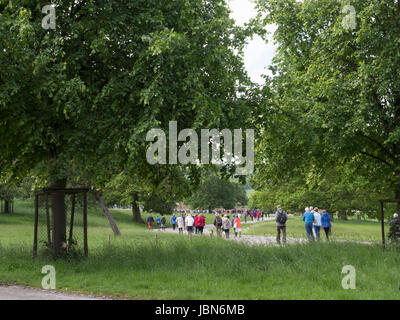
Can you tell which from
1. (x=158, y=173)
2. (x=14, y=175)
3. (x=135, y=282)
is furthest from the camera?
(x=14, y=175)

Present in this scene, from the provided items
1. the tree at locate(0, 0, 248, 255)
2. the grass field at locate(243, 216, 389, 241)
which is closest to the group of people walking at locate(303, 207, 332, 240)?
the grass field at locate(243, 216, 389, 241)

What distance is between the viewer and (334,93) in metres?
14.4

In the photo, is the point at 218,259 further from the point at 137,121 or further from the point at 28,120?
the point at 28,120

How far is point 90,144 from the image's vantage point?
11.1 m

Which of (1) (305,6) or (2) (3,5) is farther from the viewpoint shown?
(1) (305,6)

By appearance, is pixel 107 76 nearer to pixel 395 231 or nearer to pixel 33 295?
pixel 33 295

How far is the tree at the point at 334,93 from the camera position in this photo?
13547 millimetres

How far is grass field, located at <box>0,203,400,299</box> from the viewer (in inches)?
324

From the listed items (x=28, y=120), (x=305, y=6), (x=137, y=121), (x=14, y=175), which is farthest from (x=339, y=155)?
(x=14, y=175)

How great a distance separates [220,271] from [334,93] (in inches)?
312

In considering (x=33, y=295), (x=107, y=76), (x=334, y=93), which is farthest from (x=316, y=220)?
(x=33, y=295)

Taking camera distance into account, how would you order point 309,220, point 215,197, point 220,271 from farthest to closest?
1. point 215,197
2. point 309,220
3. point 220,271
